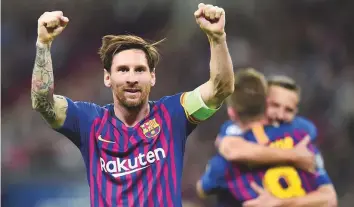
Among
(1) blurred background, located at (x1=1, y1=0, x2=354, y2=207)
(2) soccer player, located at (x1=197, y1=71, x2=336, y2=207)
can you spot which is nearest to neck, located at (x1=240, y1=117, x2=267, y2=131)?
(2) soccer player, located at (x1=197, y1=71, x2=336, y2=207)

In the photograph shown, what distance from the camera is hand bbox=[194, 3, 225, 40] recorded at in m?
3.19

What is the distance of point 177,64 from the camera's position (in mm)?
9875

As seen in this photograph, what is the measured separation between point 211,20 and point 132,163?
0.85 metres

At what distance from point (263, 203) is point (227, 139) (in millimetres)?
526

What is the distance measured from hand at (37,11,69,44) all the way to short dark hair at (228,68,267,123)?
194 centimetres

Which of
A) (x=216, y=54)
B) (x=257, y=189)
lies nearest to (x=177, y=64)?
(x=257, y=189)

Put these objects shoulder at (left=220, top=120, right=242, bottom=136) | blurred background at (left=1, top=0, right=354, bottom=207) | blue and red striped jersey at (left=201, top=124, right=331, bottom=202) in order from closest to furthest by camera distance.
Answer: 1. blue and red striped jersey at (left=201, top=124, right=331, bottom=202)
2. shoulder at (left=220, top=120, right=242, bottom=136)
3. blurred background at (left=1, top=0, right=354, bottom=207)

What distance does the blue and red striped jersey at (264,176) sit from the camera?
4680 mm

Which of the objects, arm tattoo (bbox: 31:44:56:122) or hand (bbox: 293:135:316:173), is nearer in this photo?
arm tattoo (bbox: 31:44:56:122)

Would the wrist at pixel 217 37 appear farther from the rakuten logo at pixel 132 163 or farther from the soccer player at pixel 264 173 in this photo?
the soccer player at pixel 264 173

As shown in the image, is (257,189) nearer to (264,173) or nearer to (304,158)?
(264,173)

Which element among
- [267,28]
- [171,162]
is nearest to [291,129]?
[171,162]

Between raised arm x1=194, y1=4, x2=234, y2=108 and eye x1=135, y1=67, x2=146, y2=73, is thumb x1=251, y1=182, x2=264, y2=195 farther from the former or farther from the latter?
eye x1=135, y1=67, x2=146, y2=73

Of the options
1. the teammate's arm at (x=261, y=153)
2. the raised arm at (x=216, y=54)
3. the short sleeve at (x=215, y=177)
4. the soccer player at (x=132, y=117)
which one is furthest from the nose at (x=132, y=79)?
the short sleeve at (x=215, y=177)
